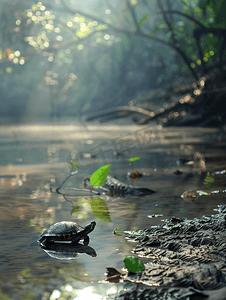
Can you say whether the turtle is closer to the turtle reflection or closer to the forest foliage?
the turtle reflection

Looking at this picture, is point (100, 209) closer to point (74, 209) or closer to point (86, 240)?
point (74, 209)

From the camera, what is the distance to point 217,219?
3521 mm

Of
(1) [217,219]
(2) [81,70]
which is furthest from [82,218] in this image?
(2) [81,70]

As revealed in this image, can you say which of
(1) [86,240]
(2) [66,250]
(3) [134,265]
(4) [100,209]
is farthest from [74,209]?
(3) [134,265]

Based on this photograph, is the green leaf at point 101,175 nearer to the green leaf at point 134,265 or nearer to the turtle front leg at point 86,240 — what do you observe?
the turtle front leg at point 86,240

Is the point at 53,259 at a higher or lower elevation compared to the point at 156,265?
lower

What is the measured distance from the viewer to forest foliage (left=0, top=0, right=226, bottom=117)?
20.0 meters

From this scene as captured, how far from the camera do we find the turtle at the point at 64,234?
11.0 ft

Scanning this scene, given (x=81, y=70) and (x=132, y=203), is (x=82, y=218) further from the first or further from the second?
(x=81, y=70)

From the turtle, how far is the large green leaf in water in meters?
0.70

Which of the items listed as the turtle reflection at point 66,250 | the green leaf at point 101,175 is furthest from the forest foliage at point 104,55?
the turtle reflection at point 66,250

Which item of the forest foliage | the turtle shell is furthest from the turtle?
the forest foliage

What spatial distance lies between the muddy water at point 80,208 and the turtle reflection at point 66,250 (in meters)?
0.06

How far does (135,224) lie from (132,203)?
96 cm
